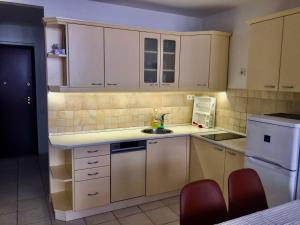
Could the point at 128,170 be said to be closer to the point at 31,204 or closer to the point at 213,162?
the point at 213,162

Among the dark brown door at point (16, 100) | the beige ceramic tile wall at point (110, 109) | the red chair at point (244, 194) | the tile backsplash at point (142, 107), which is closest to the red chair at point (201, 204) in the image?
the red chair at point (244, 194)

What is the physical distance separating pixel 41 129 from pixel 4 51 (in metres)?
1.58

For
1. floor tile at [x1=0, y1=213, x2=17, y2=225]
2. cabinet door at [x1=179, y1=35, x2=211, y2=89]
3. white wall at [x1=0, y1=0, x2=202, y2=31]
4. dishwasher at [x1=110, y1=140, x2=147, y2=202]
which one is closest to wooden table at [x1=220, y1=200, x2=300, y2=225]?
dishwasher at [x1=110, y1=140, x2=147, y2=202]

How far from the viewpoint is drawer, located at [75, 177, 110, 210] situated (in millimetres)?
2762

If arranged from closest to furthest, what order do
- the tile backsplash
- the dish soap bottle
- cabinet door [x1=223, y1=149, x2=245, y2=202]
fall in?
cabinet door [x1=223, y1=149, x2=245, y2=202] < the tile backsplash < the dish soap bottle

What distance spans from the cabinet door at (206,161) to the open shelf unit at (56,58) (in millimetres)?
1760

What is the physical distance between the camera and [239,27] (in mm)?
3287

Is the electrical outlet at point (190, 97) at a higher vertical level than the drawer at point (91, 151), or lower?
higher

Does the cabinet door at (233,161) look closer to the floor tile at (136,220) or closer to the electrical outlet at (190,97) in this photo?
the floor tile at (136,220)

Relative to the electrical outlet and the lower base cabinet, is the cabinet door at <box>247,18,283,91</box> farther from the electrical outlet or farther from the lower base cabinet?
the electrical outlet

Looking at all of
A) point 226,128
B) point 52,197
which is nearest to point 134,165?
point 52,197

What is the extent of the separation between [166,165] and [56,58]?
71.8 inches

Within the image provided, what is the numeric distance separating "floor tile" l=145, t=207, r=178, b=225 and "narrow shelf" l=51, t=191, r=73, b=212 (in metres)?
0.89

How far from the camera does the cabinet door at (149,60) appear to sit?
316cm
